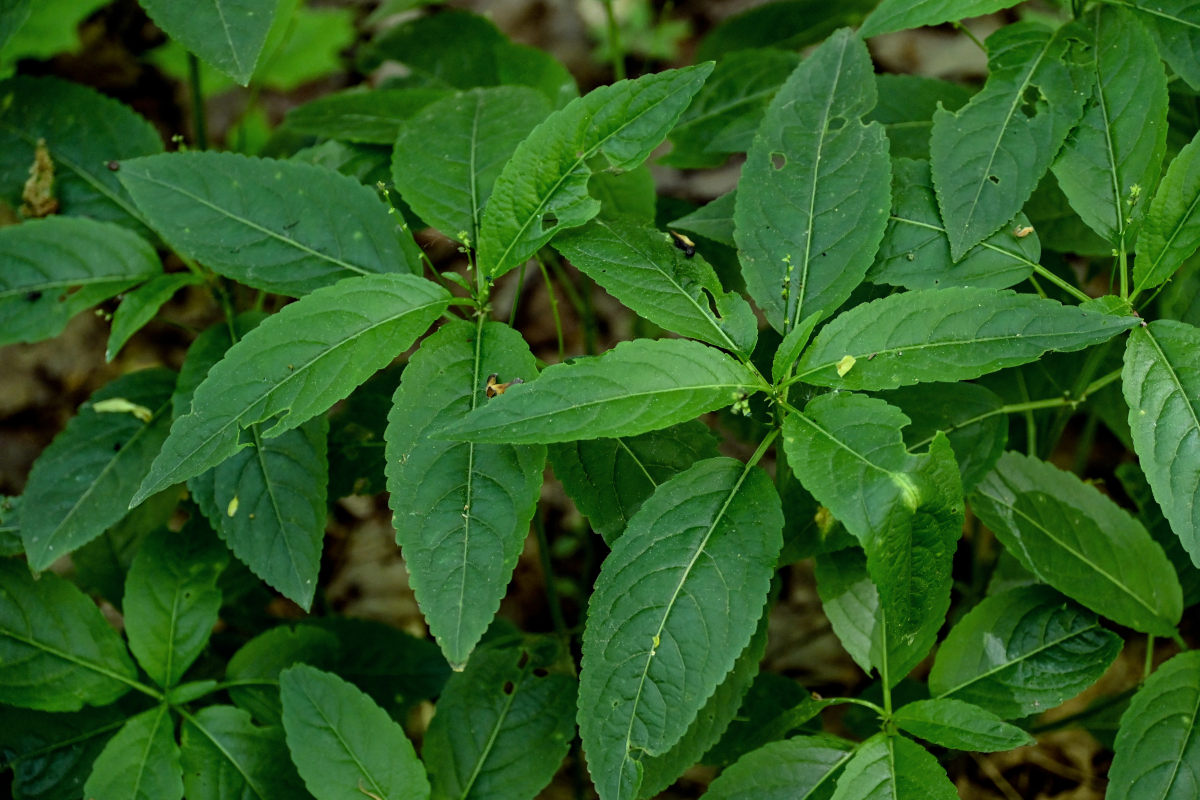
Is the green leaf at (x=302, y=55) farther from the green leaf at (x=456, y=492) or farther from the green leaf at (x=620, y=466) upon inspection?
the green leaf at (x=620, y=466)

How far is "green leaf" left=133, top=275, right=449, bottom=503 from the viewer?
1.73m

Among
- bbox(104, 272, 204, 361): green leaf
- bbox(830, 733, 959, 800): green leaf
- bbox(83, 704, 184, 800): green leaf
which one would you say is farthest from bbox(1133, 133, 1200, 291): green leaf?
bbox(83, 704, 184, 800): green leaf

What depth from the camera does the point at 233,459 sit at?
2211 mm

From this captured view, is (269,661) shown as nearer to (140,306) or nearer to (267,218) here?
(140,306)

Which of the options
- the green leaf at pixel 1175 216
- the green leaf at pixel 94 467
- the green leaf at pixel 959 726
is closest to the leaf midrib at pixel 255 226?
the green leaf at pixel 94 467

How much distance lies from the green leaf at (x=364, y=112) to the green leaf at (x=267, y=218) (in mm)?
474

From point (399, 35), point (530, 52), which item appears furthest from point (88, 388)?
point (530, 52)

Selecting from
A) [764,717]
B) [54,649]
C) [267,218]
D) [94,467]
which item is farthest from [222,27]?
[764,717]

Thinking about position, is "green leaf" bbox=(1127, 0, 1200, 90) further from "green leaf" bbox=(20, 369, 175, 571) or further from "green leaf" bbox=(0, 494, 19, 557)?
"green leaf" bbox=(0, 494, 19, 557)

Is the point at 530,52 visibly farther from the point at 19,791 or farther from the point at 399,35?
the point at 19,791

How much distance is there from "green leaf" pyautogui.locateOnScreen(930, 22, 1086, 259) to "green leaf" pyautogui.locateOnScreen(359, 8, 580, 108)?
1289mm

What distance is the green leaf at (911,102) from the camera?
246 cm

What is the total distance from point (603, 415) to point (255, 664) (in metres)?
1.41

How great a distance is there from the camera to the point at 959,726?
185cm
